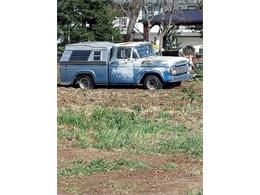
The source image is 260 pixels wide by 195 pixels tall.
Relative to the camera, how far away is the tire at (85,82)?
518 centimetres

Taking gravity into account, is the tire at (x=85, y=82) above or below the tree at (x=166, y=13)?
below

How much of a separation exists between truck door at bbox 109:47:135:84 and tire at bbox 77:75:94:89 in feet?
0.54

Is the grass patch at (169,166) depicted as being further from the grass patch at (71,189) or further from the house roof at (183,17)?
the house roof at (183,17)

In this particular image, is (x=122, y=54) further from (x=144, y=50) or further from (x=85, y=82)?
(x=85, y=82)

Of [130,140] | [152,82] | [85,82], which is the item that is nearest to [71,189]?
[130,140]

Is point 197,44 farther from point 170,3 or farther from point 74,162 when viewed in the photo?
point 74,162

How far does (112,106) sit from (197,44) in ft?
3.00

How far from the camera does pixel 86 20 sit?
16.0ft

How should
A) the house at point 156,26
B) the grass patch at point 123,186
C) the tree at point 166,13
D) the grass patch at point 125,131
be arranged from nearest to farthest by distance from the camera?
the grass patch at point 123,186
the house at point 156,26
the tree at point 166,13
the grass patch at point 125,131

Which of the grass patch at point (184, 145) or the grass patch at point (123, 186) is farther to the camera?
the grass patch at point (184, 145)

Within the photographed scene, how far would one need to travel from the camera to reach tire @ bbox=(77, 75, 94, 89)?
5.18 m

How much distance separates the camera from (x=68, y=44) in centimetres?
488

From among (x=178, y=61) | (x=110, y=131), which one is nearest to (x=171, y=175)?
(x=110, y=131)

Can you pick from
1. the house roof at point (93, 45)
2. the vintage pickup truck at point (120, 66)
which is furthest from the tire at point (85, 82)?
the house roof at point (93, 45)
